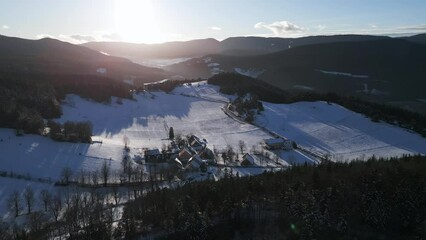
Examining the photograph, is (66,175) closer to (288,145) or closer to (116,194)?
(116,194)

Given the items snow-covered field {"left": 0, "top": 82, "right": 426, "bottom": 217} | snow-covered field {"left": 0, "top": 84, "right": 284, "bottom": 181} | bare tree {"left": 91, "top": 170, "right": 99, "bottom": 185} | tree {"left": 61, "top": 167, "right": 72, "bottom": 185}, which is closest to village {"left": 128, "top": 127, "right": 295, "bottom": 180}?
snow-covered field {"left": 0, "top": 82, "right": 426, "bottom": 217}

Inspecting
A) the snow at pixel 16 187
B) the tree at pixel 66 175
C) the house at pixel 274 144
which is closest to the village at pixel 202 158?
the house at pixel 274 144

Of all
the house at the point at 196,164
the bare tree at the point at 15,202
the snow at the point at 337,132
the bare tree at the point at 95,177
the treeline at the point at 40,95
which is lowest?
the snow at the point at 337,132

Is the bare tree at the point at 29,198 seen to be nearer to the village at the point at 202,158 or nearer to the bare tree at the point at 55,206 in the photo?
the bare tree at the point at 55,206

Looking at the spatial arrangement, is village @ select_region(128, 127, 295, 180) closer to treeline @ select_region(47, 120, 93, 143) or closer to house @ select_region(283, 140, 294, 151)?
house @ select_region(283, 140, 294, 151)

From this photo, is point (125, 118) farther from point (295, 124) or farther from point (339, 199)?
point (339, 199)

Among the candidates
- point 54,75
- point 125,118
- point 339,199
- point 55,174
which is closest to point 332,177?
point 339,199

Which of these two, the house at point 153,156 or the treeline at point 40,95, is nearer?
the house at point 153,156
